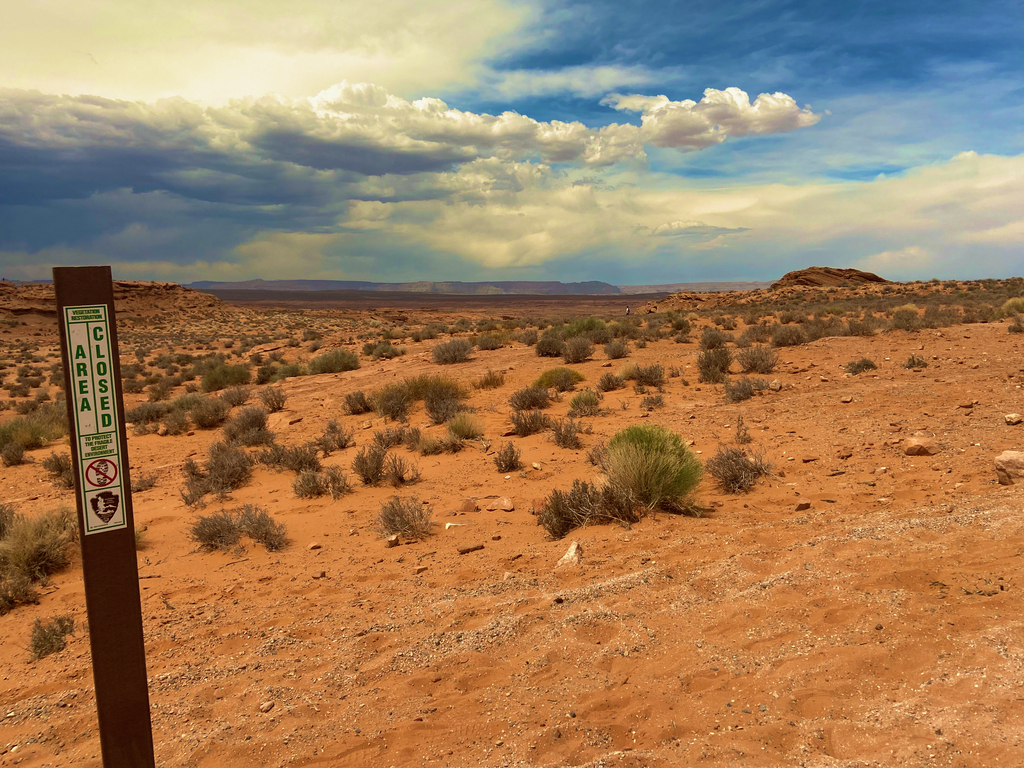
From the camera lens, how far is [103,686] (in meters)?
2.64

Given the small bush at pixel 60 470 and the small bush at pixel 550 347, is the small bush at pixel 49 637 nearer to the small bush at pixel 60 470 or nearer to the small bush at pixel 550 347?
the small bush at pixel 60 470

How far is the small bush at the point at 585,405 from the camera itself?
12302 mm

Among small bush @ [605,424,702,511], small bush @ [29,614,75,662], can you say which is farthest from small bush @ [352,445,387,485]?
small bush @ [29,614,75,662]

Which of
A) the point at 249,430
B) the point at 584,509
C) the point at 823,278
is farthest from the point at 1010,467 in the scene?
the point at 823,278

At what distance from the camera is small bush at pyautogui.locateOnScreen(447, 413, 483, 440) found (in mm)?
11008

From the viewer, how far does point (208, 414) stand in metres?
14.8

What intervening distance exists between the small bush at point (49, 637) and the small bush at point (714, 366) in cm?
1293

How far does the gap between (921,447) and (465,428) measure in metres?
6.98

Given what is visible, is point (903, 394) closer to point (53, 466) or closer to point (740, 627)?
point (740, 627)

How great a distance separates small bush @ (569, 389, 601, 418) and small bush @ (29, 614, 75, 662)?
28.4ft

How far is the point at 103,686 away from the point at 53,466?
10.8 meters

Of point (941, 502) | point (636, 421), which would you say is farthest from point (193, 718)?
point (636, 421)

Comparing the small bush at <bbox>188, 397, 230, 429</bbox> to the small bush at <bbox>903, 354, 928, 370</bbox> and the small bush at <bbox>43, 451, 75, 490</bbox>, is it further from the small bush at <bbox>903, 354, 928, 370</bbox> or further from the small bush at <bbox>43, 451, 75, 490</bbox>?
the small bush at <bbox>903, 354, 928, 370</bbox>

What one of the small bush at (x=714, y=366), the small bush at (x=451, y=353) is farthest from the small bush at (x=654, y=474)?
the small bush at (x=451, y=353)
